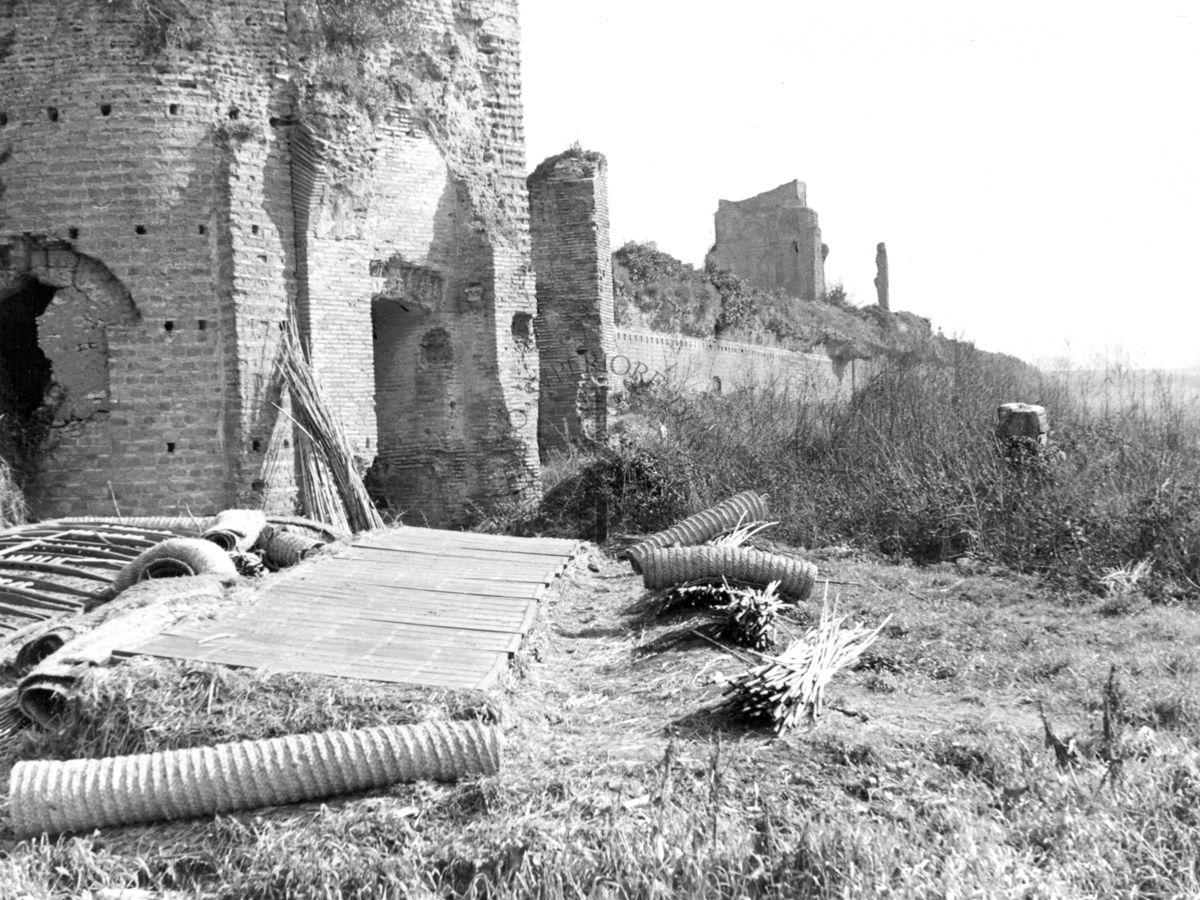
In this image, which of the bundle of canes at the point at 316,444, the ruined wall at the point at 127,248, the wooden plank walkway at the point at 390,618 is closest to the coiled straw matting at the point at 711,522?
the wooden plank walkway at the point at 390,618

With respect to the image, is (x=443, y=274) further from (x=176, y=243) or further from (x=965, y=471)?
(x=965, y=471)

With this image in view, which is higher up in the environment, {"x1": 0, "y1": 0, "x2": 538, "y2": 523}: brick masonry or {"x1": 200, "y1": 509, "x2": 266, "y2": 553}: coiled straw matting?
{"x1": 0, "y1": 0, "x2": 538, "y2": 523}: brick masonry

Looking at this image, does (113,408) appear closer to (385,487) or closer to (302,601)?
(385,487)

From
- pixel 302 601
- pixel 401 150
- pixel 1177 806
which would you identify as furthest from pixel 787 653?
pixel 401 150

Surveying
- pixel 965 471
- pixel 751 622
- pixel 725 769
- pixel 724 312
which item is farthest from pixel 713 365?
pixel 725 769

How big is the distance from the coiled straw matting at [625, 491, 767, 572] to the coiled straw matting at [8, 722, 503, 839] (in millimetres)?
4970

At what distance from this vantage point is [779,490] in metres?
12.4

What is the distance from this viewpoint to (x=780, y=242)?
3894 centimetres

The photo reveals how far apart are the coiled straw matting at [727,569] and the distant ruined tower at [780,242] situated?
31.0 metres

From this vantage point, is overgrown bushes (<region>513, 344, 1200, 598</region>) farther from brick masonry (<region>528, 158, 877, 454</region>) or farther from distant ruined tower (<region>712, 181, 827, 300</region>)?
distant ruined tower (<region>712, 181, 827, 300</region>)

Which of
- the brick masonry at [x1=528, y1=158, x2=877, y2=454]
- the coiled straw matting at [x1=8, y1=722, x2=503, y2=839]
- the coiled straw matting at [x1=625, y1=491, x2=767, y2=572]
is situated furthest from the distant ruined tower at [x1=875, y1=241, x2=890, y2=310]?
the coiled straw matting at [x1=8, y1=722, x2=503, y2=839]

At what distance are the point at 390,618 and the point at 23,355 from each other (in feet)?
27.1

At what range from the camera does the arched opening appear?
11914 mm

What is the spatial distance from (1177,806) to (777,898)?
175 centimetres
